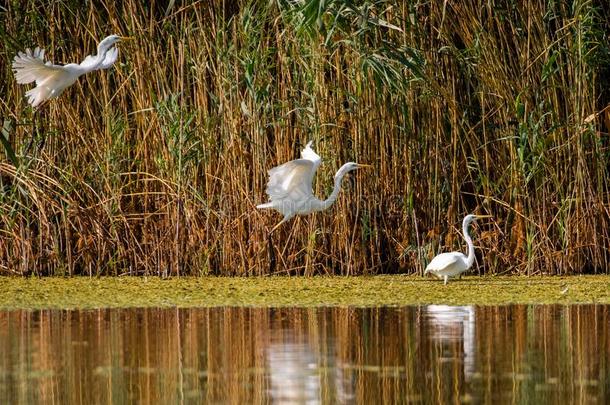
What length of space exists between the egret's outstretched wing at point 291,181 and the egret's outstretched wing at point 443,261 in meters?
0.96

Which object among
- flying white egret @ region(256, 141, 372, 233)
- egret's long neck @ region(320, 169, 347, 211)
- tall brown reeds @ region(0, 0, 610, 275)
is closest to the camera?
flying white egret @ region(256, 141, 372, 233)

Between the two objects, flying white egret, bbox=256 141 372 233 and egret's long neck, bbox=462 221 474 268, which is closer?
flying white egret, bbox=256 141 372 233

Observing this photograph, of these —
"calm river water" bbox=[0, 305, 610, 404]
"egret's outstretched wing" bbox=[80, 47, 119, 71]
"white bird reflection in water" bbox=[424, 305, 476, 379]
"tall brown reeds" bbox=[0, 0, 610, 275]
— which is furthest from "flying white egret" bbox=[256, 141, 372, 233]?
"white bird reflection in water" bbox=[424, 305, 476, 379]

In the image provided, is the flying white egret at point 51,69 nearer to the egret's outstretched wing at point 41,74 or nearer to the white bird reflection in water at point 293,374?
the egret's outstretched wing at point 41,74

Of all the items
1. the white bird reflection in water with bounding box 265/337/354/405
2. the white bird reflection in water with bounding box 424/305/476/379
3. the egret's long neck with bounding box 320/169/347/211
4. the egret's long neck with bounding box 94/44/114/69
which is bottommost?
the white bird reflection in water with bounding box 265/337/354/405

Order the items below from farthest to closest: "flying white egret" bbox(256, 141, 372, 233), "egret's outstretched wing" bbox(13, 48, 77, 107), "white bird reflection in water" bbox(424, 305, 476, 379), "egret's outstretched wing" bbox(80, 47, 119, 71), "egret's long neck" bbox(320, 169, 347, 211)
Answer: "egret's long neck" bbox(320, 169, 347, 211)
"flying white egret" bbox(256, 141, 372, 233)
"egret's outstretched wing" bbox(80, 47, 119, 71)
"egret's outstretched wing" bbox(13, 48, 77, 107)
"white bird reflection in water" bbox(424, 305, 476, 379)

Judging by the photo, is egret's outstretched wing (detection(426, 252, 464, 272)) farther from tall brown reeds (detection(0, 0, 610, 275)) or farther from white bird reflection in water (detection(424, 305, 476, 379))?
white bird reflection in water (detection(424, 305, 476, 379))

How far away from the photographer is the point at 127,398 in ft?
15.0

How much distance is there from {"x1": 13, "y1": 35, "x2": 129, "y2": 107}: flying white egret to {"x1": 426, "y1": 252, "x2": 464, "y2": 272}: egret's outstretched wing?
247 cm

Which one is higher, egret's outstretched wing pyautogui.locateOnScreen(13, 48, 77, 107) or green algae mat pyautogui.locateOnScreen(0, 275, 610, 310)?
egret's outstretched wing pyautogui.locateOnScreen(13, 48, 77, 107)

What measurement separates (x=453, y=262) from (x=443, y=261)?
8 centimetres

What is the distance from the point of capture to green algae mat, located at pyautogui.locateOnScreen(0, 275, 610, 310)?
7746 mm

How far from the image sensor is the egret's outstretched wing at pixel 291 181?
864 cm

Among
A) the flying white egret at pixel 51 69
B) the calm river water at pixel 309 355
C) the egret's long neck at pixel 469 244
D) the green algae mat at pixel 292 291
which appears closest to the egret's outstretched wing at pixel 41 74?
the flying white egret at pixel 51 69
